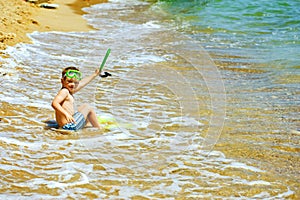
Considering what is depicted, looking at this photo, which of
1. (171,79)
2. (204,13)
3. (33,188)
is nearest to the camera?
(33,188)

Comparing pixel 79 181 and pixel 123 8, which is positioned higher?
pixel 123 8

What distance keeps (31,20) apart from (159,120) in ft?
24.1

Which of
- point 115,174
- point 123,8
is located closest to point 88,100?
point 115,174

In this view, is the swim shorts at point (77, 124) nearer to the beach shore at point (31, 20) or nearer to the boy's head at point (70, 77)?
the boy's head at point (70, 77)

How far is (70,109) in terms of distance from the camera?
5613mm

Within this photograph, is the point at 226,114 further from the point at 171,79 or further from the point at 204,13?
the point at 204,13

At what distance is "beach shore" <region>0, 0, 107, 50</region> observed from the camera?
393 inches

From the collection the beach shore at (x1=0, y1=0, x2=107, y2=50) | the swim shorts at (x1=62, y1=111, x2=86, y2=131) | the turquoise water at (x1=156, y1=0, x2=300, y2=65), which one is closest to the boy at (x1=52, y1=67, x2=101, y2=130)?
the swim shorts at (x1=62, y1=111, x2=86, y2=131)

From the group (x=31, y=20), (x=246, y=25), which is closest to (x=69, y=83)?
(x=31, y=20)

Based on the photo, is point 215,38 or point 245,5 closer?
point 215,38

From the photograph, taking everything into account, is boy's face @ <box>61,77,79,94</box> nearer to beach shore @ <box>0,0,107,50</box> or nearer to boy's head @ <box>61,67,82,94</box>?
boy's head @ <box>61,67,82,94</box>

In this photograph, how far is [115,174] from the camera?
4262mm

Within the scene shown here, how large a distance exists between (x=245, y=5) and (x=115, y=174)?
14648 millimetres

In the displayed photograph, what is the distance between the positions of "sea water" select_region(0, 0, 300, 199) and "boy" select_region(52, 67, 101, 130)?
0.16m
